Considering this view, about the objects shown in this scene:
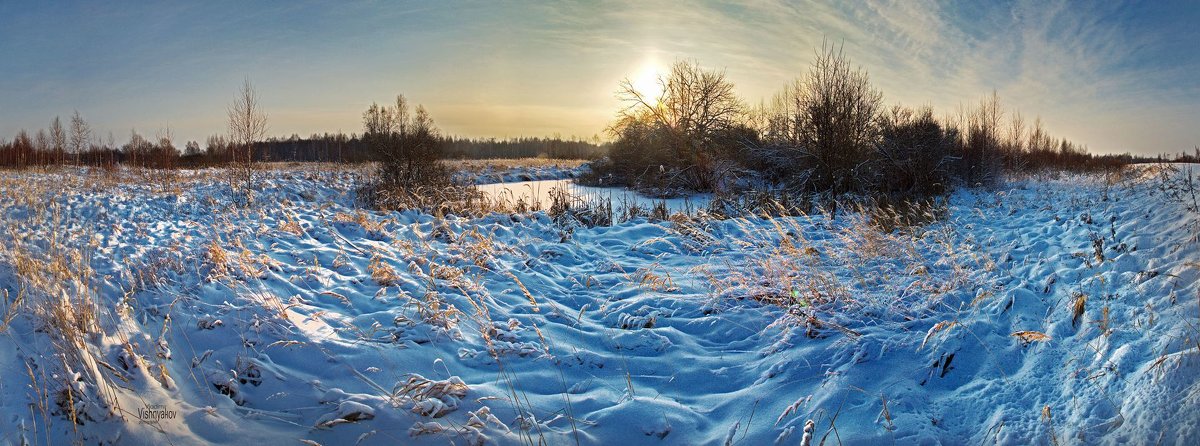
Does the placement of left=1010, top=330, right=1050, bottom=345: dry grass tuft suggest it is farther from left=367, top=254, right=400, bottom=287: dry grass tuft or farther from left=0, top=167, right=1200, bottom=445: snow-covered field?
left=367, top=254, right=400, bottom=287: dry grass tuft

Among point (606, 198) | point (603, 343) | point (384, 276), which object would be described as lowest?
point (603, 343)

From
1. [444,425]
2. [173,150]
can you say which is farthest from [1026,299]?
[173,150]

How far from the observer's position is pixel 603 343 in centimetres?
373

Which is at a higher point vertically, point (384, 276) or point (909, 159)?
point (909, 159)

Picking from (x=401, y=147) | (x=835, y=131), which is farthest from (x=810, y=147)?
(x=401, y=147)

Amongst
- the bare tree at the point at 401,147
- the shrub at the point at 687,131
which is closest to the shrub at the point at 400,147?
the bare tree at the point at 401,147

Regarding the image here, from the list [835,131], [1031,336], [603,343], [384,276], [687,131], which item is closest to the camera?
[1031,336]

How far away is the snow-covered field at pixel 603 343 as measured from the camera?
2.43 metres

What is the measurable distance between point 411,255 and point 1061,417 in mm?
5085

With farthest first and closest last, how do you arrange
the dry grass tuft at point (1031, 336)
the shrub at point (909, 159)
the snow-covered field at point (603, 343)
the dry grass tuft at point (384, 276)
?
1. the shrub at point (909, 159)
2. the dry grass tuft at point (384, 276)
3. the dry grass tuft at point (1031, 336)
4. the snow-covered field at point (603, 343)

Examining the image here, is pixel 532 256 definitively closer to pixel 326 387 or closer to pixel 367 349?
pixel 367 349

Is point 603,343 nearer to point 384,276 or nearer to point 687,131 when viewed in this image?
point 384,276

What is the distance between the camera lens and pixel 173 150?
1988cm

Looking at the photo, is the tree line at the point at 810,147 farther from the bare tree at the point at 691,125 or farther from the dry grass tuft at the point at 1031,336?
the dry grass tuft at the point at 1031,336
